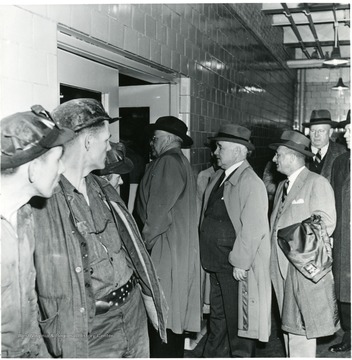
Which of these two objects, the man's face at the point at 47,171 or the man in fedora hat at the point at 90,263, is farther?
the man in fedora hat at the point at 90,263

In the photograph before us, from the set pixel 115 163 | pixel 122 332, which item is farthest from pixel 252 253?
pixel 122 332

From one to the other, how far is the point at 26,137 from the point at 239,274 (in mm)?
2141

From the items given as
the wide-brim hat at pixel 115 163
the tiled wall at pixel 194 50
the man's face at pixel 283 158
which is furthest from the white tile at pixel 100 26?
the man's face at pixel 283 158

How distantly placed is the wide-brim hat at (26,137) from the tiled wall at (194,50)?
0.38 meters

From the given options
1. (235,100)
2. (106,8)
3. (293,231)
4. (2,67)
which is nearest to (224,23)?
(235,100)

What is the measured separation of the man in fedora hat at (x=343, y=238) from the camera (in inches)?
148

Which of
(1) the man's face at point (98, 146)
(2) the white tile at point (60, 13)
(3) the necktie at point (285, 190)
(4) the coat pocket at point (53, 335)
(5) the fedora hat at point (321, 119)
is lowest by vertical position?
(4) the coat pocket at point (53, 335)

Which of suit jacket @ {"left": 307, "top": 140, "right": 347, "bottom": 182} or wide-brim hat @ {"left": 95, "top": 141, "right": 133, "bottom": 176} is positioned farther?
suit jacket @ {"left": 307, "top": 140, "right": 347, "bottom": 182}

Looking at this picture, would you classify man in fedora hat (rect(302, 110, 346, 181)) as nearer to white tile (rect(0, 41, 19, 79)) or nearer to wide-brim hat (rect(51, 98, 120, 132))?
wide-brim hat (rect(51, 98, 120, 132))

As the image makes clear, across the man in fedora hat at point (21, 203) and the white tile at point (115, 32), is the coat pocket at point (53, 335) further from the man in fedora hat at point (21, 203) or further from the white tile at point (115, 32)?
the white tile at point (115, 32)

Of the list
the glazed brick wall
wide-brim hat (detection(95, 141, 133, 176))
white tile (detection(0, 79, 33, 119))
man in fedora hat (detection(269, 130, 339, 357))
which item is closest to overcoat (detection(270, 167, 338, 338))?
man in fedora hat (detection(269, 130, 339, 357))

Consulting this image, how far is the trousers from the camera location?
2.05 meters

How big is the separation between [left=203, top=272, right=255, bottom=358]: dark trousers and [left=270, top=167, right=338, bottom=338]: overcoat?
0.35 m

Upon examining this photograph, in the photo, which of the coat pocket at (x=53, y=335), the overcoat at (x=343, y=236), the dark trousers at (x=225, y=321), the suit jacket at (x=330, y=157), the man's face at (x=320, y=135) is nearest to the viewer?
the coat pocket at (x=53, y=335)
